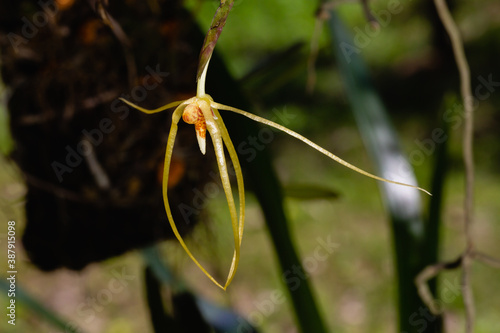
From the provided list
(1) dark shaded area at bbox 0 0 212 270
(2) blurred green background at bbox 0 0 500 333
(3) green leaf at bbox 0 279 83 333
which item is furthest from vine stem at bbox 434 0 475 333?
(3) green leaf at bbox 0 279 83 333

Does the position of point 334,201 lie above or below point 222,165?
above

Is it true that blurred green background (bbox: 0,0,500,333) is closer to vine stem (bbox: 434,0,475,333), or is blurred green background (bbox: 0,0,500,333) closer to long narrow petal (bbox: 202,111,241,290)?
vine stem (bbox: 434,0,475,333)

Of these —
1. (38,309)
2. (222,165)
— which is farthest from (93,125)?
(222,165)

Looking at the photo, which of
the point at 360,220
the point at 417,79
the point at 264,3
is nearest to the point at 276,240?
the point at 360,220

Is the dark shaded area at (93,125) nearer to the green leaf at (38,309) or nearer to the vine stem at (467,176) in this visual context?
the green leaf at (38,309)

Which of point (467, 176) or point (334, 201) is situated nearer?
point (467, 176)

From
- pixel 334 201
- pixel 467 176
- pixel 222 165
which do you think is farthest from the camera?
pixel 334 201

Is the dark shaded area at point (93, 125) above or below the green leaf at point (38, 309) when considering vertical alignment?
above

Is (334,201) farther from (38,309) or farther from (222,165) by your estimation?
(222,165)

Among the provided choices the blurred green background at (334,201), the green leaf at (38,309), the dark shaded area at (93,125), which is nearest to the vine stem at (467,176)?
the blurred green background at (334,201)

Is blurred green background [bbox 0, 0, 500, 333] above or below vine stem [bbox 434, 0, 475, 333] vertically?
above
